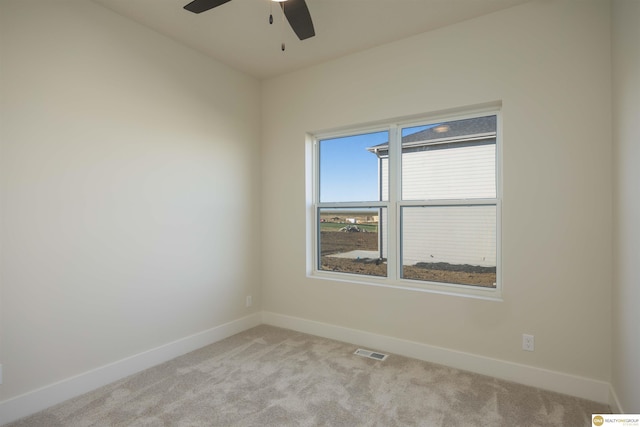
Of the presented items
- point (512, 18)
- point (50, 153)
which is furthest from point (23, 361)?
point (512, 18)

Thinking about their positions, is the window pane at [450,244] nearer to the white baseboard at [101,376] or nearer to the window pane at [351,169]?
the window pane at [351,169]

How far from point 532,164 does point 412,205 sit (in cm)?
99

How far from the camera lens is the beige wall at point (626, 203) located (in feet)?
5.49

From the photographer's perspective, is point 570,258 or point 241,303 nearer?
point 570,258

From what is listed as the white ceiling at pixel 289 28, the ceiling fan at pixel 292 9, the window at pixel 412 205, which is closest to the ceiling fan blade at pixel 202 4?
the ceiling fan at pixel 292 9

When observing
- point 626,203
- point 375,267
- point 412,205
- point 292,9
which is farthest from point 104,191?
point 626,203

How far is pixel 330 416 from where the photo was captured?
2.04 meters

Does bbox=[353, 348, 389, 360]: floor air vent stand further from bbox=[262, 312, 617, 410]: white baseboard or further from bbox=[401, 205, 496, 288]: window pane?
bbox=[401, 205, 496, 288]: window pane

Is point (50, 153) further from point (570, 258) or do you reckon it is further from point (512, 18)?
point (570, 258)

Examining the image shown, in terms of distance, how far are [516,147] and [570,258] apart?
866mm

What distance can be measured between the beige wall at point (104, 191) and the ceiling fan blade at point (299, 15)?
4.67 feet

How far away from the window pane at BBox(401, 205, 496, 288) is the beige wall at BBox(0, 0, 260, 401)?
1848 millimetres

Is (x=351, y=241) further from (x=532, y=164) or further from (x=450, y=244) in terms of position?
(x=532, y=164)

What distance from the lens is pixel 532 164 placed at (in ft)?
7.91
